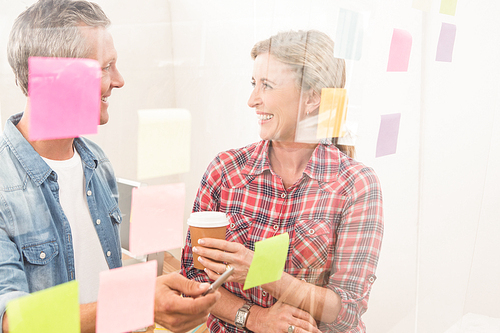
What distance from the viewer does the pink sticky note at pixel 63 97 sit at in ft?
1.47

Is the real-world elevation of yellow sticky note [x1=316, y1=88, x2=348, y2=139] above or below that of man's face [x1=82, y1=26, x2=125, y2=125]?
below

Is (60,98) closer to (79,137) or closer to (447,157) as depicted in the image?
(79,137)

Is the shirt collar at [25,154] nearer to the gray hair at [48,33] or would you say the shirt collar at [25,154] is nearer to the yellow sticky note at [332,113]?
the gray hair at [48,33]

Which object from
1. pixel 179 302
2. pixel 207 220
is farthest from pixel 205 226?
pixel 179 302


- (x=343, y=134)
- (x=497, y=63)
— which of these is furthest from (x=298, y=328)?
(x=497, y=63)

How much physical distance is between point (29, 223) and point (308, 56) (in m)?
0.58

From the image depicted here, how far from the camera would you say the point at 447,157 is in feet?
4.06

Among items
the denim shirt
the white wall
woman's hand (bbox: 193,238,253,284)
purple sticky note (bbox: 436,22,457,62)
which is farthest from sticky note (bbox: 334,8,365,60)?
the denim shirt

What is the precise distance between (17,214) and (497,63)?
142 cm

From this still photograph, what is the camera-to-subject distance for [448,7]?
44.7 inches

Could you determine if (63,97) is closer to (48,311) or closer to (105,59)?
Answer: (105,59)

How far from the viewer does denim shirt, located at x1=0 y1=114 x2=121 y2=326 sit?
44cm

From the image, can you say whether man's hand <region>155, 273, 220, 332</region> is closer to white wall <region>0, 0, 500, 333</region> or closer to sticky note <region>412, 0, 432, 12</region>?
white wall <region>0, 0, 500, 333</region>

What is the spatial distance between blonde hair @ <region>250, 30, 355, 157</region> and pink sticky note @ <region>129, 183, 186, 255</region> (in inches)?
11.4
